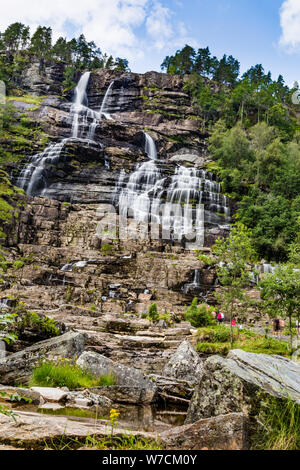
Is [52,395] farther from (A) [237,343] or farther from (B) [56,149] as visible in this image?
(B) [56,149]

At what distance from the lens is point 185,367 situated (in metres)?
9.84

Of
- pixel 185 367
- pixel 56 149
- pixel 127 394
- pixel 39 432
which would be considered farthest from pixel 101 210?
pixel 39 432

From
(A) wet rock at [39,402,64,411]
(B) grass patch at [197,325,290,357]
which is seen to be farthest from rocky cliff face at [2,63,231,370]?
(A) wet rock at [39,402,64,411]

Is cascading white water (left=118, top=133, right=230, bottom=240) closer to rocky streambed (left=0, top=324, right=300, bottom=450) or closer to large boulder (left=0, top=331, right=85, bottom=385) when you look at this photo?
large boulder (left=0, top=331, right=85, bottom=385)

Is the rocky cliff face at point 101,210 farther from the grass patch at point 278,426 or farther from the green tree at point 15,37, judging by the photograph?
the green tree at point 15,37

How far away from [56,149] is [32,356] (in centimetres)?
5364

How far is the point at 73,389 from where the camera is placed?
23.3ft

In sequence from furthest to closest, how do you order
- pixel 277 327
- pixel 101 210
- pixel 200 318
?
pixel 101 210
pixel 277 327
pixel 200 318

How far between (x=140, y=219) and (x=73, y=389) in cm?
4026

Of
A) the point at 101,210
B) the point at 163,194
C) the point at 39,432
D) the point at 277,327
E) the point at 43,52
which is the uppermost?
the point at 43,52

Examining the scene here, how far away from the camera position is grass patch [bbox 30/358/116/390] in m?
7.08

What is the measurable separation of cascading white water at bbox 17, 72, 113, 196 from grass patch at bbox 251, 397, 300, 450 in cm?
5197
